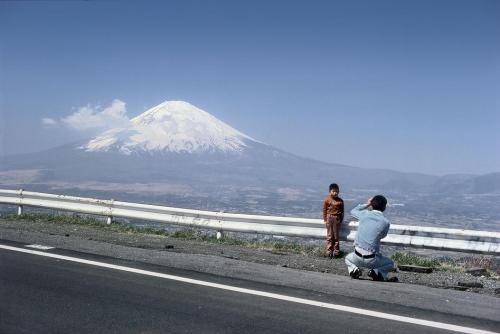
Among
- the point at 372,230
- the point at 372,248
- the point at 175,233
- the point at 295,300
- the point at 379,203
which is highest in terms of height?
the point at 379,203

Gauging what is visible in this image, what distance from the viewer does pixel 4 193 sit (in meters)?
16.3

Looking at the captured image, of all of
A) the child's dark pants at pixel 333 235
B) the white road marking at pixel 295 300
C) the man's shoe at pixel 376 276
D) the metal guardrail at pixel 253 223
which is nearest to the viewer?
the white road marking at pixel 295 300

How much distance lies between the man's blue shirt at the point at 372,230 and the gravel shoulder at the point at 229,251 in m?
0.63

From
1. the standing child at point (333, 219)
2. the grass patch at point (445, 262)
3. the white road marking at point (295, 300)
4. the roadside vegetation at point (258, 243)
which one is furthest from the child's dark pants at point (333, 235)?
the white road marking at point (295, 300)

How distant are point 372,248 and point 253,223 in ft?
14.2

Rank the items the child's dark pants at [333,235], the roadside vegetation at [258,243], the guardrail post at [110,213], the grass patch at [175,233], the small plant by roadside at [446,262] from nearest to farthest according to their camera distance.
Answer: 1. the small plant by roadside at [446,262]
2. the roadside vegetation at [258,243]
3. the child's dark pants at [333,235]
4. the grass patch at [175,233]
5. the guardrail post at [110,213]

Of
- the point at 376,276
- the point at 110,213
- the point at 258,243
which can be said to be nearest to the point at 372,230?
the point at 376,276

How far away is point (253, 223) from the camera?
11828 mm

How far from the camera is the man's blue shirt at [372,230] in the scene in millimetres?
7836

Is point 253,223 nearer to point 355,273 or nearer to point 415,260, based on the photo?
point 415,260

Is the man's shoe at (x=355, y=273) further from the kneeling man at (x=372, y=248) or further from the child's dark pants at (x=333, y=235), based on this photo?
the child's dark pants at (x=333, y=235)

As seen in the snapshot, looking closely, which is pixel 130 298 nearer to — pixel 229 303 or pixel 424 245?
pixel 229 303

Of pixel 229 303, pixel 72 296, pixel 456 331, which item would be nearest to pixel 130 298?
pixel 72 296

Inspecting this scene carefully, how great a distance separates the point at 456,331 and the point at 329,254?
4.75 m
